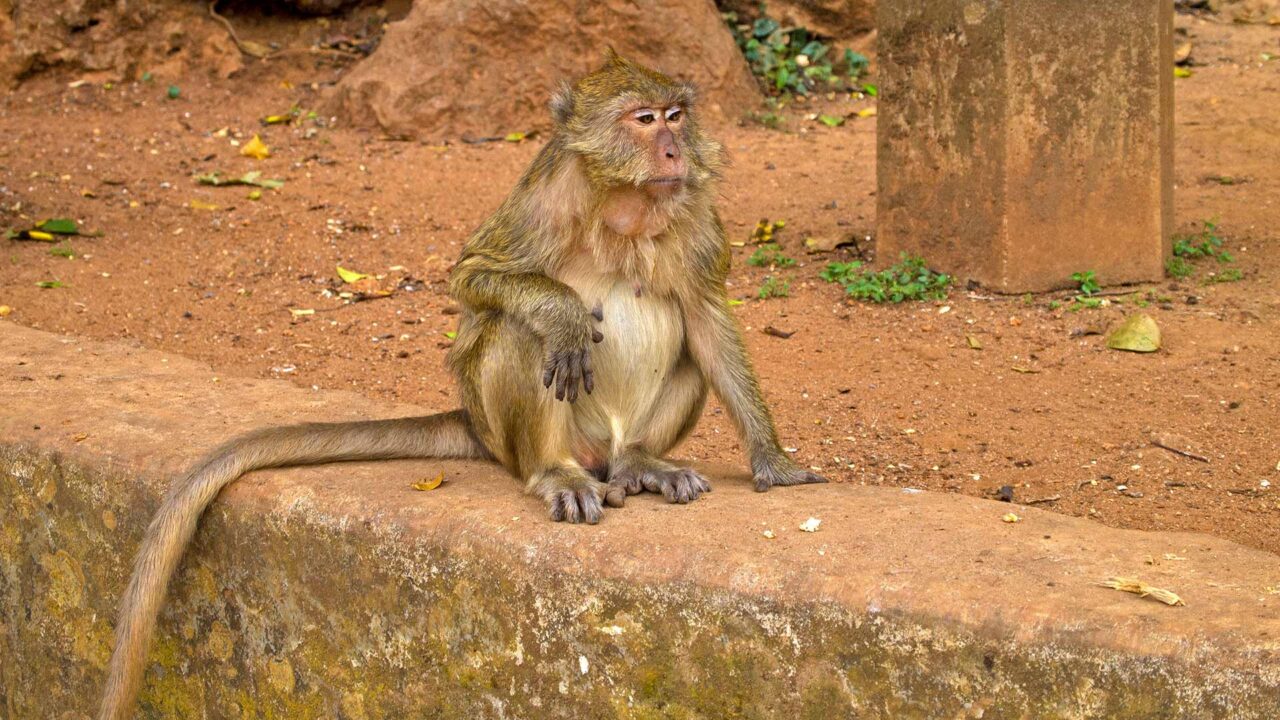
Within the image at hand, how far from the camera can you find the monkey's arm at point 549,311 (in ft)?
12.8

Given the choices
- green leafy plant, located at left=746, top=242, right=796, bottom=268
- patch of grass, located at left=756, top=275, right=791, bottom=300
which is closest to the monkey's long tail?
patch of grass, located at left=756, top=275, right=791, bottom=300

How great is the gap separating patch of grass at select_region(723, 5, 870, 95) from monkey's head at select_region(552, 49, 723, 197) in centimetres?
656

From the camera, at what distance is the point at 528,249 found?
164 inches

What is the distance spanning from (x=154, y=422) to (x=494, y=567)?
1.47m

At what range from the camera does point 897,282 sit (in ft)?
22.8

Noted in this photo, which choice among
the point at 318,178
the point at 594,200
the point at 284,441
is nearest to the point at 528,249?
the point at 594,200

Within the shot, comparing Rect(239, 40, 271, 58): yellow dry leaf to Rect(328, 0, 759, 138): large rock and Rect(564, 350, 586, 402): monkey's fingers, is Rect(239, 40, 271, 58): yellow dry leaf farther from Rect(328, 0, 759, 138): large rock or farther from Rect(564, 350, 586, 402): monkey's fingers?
Rect(564, 350, 586, 402): monkey's fingers

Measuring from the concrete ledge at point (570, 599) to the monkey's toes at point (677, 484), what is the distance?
0.06 metres

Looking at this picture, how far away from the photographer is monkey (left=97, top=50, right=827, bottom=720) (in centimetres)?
395

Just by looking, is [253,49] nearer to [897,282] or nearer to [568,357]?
[897,282]

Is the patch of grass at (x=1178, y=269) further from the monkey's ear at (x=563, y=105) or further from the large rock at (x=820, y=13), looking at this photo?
the large rock at (x=820, y=13)

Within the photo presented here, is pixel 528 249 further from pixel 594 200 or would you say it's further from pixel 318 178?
pixel 318 178

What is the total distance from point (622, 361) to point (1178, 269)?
3.73m

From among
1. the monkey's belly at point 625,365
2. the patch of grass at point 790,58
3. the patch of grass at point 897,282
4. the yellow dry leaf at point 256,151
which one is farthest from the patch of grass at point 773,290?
the yellow dry leaf at point 256,151
